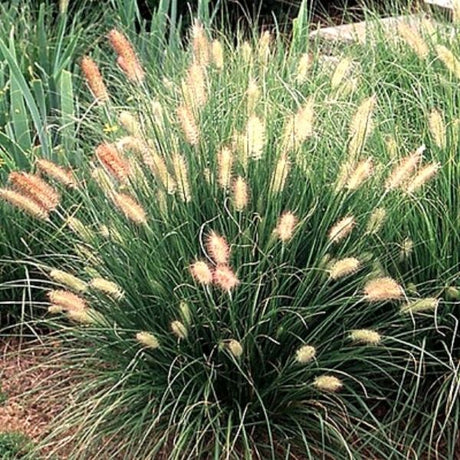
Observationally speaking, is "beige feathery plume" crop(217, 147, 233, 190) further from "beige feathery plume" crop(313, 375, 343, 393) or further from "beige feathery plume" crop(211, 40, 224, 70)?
"beige feathery plume" crop(211, 40, 224, 70)

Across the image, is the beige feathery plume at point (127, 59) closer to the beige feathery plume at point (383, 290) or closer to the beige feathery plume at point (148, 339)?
the beige feathery plume at point (148, 339)

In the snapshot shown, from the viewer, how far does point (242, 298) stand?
2992 millimetres

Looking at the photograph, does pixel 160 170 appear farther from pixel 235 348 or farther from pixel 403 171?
pixel 403 171

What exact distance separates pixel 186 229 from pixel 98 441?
73 centimetres

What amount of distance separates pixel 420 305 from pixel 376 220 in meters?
0.30

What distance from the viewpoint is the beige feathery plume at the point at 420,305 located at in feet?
9.60

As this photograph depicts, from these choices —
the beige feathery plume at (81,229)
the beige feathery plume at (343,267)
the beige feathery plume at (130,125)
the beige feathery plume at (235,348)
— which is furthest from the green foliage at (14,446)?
the beige feathery plume at (343,267)

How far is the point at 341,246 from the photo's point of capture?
3.11 meters

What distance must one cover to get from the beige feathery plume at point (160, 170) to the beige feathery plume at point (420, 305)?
2.58 feet

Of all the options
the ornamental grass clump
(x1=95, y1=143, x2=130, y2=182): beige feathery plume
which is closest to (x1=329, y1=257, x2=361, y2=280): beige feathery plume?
the ornamental grass clump

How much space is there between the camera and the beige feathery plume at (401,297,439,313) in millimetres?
2926

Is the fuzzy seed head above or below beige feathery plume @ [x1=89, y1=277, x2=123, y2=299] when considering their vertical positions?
above

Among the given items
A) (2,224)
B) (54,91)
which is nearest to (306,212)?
(2,224)

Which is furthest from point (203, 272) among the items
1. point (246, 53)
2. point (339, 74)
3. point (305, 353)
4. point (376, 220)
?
point (246, 53)
